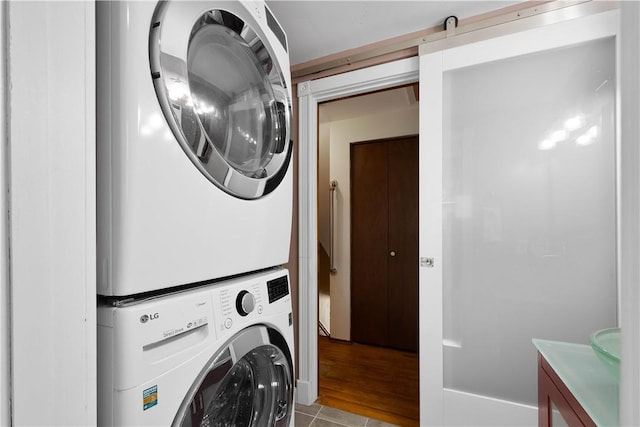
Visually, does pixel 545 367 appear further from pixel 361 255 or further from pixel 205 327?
pixel 361 255

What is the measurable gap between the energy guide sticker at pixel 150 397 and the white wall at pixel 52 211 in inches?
3.9

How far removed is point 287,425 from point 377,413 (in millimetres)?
1010

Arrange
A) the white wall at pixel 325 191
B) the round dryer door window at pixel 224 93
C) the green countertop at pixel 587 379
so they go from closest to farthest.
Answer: the green countertop at pixel 587 379 → the round dryer door window at pixel 224 93 → the white wall at pixel 325 191

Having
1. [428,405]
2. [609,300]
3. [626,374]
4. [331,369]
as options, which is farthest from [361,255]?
[626,374]

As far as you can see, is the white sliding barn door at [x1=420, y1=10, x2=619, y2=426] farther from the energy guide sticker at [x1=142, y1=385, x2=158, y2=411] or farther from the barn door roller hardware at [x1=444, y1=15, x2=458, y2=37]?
the energy guide sticker at [x1=142, y1=385, x2=158, y2=411]

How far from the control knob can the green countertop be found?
2.60ft

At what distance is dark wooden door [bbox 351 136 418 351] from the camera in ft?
9.50

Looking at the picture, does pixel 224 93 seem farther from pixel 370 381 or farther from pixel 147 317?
pixel 370 381

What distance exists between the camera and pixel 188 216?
29.1 inches

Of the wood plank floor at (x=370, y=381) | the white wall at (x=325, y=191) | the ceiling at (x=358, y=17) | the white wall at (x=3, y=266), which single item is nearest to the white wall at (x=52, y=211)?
the white wall at (x=3, y=266)

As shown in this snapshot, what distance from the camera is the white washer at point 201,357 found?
64cm

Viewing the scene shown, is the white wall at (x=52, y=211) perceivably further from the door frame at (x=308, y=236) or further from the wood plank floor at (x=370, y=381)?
the wood plank floor at (x=370, y=381)

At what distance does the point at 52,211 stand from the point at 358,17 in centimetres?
161

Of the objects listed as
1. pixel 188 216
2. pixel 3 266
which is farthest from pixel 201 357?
pixel 3 266
